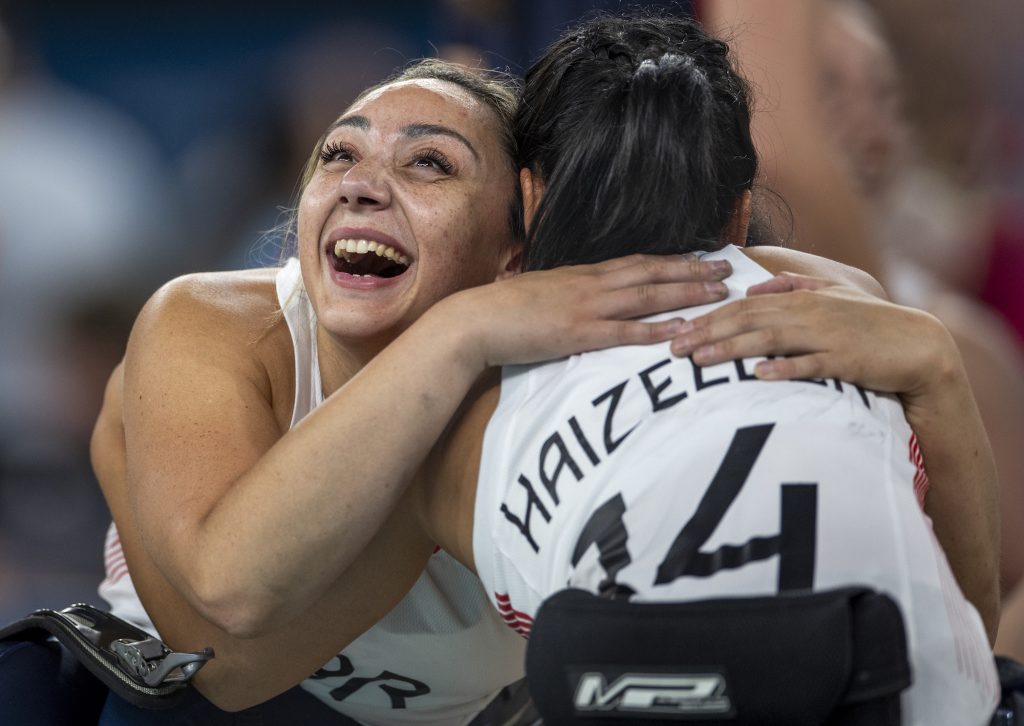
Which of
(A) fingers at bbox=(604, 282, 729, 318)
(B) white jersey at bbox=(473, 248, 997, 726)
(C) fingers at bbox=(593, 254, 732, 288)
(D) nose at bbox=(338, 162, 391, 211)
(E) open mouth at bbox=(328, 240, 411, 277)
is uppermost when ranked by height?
(D) nose at bbox=(338, 162, 391, 211)

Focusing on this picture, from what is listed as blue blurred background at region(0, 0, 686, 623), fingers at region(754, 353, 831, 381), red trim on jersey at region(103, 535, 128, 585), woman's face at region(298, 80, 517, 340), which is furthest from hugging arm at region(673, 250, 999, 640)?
blue blurred background at region(0, 0, 686, 623)

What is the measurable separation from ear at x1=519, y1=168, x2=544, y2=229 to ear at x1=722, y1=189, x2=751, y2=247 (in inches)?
7.1

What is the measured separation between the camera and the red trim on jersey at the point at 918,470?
985 millimetres

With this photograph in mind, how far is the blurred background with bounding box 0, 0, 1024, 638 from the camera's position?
2268 millimetres

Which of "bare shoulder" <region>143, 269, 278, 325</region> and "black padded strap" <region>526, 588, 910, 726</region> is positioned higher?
"bare shoulder" <region>143, 269, 278, 325</region>

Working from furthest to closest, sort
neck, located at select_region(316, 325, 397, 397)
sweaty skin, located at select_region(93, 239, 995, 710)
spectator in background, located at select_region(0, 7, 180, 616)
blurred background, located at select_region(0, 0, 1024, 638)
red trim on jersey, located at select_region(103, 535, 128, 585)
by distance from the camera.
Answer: spectator in background, located at select_region(0, 7, 180, 616), blurred background, located at select_region(0, 0, 1024, 638), red trim on jersey, located at select_region(103, 535, 128, 585), neck, located at select_region(316, 325, 397, 397), sweaty skin, located at select_region(93, 239, 995, 710)

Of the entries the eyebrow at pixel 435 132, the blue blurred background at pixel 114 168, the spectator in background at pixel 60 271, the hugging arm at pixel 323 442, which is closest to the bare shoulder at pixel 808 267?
the hugging arm at pixel 323 442

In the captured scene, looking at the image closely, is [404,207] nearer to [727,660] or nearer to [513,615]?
[513,615]

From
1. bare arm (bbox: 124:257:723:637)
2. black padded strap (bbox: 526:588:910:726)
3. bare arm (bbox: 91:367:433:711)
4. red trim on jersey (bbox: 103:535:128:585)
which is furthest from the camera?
red trim on jersey (bbox: 103:535:128:585)

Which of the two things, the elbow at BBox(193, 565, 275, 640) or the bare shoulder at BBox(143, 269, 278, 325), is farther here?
the bare shoulder at BBox(143, 269, 278, 325)

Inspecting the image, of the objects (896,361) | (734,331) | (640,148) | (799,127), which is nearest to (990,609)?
(896,361)

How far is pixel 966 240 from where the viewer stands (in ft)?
7.29

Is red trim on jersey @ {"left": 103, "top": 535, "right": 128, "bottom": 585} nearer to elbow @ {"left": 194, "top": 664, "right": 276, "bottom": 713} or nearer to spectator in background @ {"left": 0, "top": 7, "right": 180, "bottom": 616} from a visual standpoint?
elbow @ {"left": 194, "top": 664, "right": 276, "bottom": 713}

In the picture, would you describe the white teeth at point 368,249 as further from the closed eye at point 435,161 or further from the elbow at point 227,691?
the elbow at point 227,691
